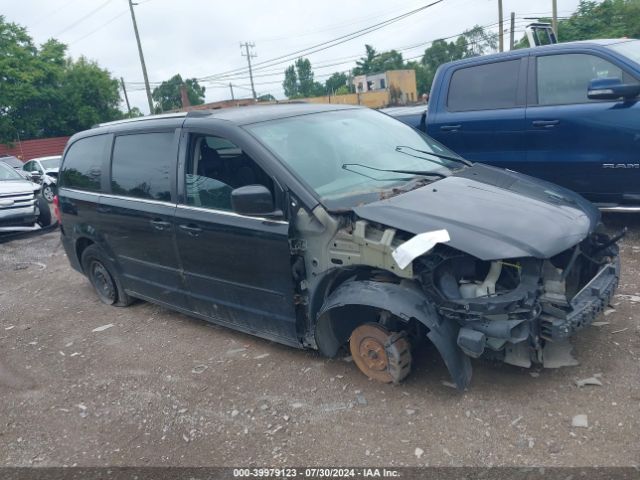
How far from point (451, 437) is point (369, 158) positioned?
202cm

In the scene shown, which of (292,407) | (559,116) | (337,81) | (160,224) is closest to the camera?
(292,407)

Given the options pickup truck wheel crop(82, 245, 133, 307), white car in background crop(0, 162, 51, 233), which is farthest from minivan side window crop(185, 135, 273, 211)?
white car in background crop(0, 162, 51, 233)

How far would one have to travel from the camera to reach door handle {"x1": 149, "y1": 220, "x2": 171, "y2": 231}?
431cm

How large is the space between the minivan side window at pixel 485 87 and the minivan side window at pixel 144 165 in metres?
3.37

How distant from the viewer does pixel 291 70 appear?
96.8 metres

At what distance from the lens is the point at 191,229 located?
13.5 ft

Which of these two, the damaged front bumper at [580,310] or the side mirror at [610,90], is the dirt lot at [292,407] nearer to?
the damaged front bumper at [580,310]

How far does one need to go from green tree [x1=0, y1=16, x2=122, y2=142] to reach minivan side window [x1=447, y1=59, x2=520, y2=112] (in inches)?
1277

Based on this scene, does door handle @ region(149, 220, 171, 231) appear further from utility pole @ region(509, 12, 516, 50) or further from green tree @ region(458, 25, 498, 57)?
green tree @ region(458, 25, 498, 57)

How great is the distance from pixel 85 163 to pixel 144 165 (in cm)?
117

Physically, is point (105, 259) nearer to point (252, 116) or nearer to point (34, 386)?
point (34, 386)

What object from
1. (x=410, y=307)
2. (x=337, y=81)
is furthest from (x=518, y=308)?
(x=337, y=81)

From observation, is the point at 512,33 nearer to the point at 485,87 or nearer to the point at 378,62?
the point at 485,87

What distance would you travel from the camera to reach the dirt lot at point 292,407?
2.88 m
